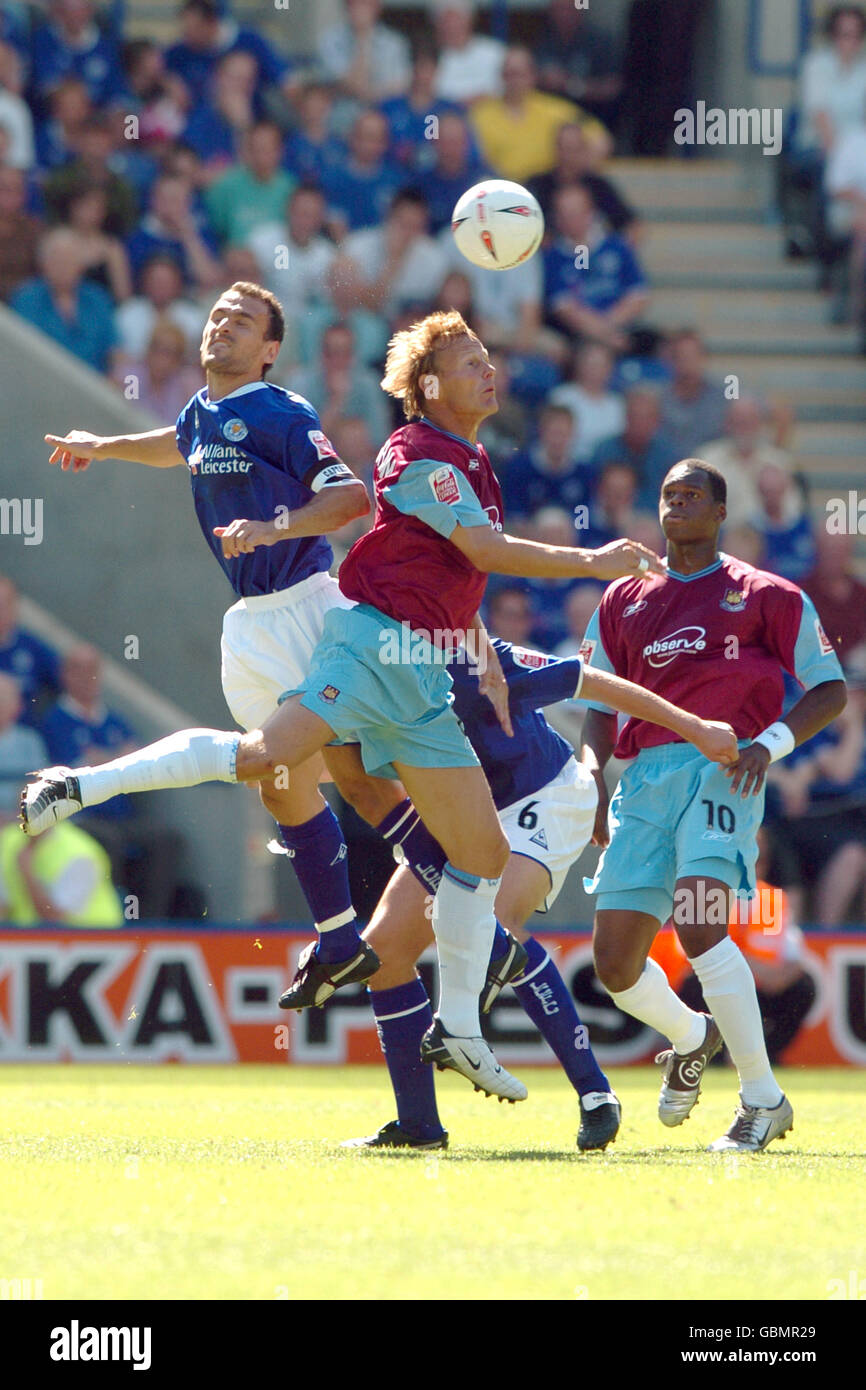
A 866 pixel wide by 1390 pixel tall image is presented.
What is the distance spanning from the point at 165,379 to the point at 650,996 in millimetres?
7182

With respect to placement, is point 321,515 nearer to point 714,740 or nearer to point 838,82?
point 714,740

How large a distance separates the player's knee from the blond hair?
5.76ft

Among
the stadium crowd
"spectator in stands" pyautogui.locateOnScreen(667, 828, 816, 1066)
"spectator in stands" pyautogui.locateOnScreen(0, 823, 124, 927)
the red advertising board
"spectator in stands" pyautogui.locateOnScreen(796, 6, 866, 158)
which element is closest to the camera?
"spectator in stands" pyautogui.locateOnScreen(667, 828, 816, 1066)

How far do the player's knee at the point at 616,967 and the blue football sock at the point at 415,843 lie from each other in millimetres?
614

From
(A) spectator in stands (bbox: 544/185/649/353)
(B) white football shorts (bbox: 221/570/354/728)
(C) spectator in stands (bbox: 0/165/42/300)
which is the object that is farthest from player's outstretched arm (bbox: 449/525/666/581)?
(A) spectator in stands (bbox: 544/185/649/353)

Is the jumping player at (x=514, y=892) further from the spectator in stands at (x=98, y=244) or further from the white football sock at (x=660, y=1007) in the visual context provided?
the spectator in stands at (x=98, y=244)

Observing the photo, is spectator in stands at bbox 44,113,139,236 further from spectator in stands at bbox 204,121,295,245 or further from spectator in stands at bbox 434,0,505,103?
spectator in stands at bbox 434,0,505,103

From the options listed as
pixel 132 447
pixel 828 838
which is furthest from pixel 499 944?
pixel 828 838

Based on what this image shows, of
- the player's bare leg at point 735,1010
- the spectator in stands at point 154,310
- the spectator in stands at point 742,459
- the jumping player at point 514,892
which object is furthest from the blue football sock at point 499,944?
the spectator in stands at point 154,310

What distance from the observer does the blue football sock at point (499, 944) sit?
609 cm

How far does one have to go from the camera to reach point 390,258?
Answer: 13516mm

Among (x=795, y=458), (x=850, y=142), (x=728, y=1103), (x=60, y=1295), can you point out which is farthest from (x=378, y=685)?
(x=850, y=142)

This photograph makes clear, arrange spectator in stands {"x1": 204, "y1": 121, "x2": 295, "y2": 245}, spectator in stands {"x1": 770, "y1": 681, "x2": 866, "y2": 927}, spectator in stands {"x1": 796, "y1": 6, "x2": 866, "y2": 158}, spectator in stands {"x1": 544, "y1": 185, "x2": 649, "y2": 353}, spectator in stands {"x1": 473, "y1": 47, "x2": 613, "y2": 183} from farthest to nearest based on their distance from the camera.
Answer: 1. spectator in stands {"x1": 796, "y1": 6, "x2": 866, "y2": 158}
2. spectator in stands {"x1": 473, "y1": 47, "x2": 613, "y2": 183}
3. spectator in stands {"x1": 544, "y1": 185, "x2": 649, "y2": 353}
4. spectator in stands {"x1": 204, "y1": 121, "x2": 295, "y2": 245}
5. spectator in stands {"x1": 770, "y1": 681, "x2": 866, "y2": 927}

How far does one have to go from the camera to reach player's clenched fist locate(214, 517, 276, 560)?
5.63m
